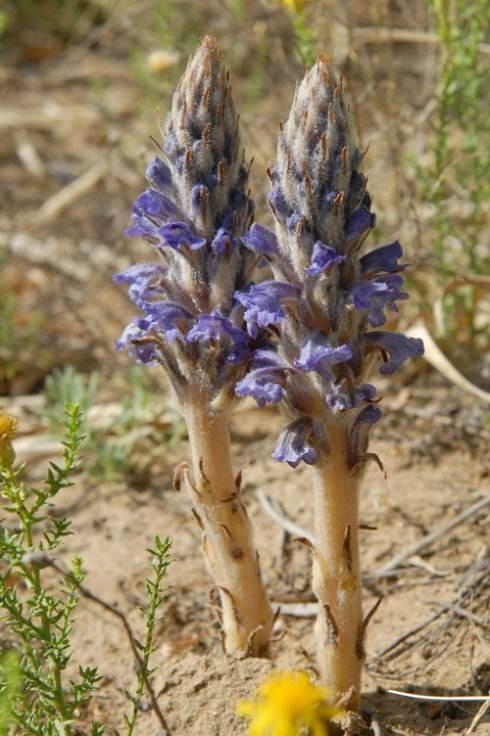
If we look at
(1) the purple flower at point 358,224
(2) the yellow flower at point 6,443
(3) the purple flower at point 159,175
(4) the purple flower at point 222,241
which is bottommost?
(2) the yellow flower at point 6,443

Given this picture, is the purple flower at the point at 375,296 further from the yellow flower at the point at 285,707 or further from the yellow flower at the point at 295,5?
the yellow flower at the point at 295,5

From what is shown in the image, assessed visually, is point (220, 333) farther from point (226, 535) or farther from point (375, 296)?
point (226, 535)

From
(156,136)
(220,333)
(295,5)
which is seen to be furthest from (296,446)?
(156,136)

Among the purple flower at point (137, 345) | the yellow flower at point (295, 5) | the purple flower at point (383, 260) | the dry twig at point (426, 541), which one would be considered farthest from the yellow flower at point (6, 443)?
the yellow flower at point (295, 5)

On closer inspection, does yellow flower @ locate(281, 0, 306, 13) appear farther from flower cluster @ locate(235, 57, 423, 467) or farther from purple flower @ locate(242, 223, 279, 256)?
purple flower @ locate(242, 223, 279, 256)

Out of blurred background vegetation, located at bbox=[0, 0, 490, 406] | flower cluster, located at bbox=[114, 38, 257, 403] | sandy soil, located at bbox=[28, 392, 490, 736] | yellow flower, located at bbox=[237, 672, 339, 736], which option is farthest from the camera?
blurred background vegetation, located at bbox=[0, 0, 490, 406]

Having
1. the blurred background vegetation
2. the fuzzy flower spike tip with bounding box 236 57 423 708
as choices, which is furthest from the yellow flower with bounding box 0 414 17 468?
the blurred background vegetation
